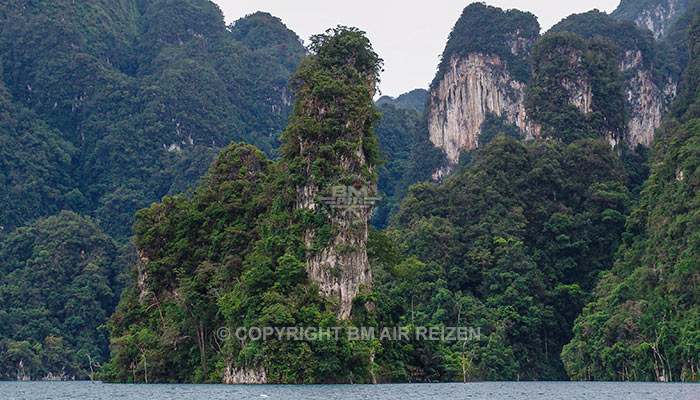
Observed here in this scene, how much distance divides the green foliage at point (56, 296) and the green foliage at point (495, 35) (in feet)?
175

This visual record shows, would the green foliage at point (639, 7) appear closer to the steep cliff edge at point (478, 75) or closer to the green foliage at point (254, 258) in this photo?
the steep cliff edge at point (478, 75)

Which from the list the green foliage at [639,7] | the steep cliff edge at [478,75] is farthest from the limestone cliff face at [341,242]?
the green foliage at [639,7]

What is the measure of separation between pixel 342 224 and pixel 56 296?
50.5 meters

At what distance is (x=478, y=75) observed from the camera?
124 metres

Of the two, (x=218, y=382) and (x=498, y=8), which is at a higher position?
(x=498, y=8)

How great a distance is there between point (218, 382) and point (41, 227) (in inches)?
2278

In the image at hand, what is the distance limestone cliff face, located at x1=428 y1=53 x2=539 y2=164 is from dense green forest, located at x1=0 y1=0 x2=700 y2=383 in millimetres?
1887

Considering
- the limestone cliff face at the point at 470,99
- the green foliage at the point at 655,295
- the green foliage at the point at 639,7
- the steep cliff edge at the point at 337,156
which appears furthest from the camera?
the green foliage at the point at 639,7

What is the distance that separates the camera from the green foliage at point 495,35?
404 feet

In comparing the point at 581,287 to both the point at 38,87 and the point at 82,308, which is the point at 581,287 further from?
the point at 38,87

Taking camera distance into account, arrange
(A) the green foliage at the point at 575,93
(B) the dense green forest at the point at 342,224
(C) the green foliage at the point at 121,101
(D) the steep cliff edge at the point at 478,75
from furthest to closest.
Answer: (C) the green foliage at the point at 121,101, (D) the steep cliff edge at the point at 478,75, (A) the green foliage at the point at 575,93, (B) the dense green forest at the point at 342,224

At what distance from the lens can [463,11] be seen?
132000 millimetres

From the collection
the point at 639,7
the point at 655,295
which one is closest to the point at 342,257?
the point at 655,295

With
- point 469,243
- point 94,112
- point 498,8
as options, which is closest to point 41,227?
point 94,112
